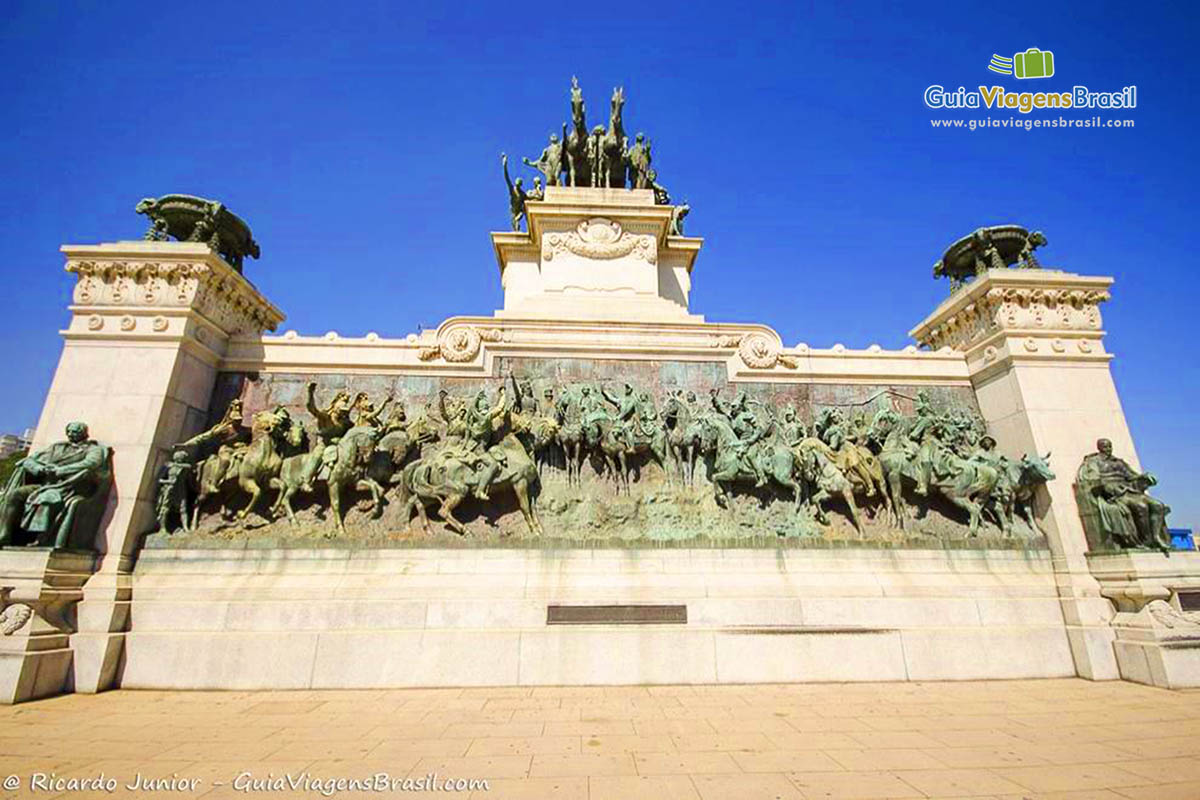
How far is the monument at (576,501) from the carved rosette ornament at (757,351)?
6cm

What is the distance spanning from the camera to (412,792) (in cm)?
483

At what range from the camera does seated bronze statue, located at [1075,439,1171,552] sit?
10.3 meters

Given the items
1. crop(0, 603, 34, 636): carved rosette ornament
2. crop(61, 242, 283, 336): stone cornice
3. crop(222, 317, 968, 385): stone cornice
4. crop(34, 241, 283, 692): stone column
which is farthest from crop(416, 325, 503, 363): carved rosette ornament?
crop(0, 603, 34, 636): carved rosette ornament

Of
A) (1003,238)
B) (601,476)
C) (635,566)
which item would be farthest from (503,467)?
(1003,238)

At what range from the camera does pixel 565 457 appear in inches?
453

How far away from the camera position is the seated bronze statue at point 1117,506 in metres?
10.3

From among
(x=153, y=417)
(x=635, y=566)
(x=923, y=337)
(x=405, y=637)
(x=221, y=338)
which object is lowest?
(x=405, y=637)

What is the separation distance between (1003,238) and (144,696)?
19.8 metres

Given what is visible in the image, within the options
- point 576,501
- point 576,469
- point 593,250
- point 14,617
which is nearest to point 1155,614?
point 576,501

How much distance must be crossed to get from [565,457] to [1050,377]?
1084cm

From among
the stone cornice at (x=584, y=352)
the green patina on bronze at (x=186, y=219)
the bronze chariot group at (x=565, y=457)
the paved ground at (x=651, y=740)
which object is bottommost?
the paved ground at (x=651, y=740)

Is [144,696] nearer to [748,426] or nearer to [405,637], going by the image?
[405,637]

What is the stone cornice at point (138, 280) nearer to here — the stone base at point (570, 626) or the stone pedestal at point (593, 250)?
the stone base at point (570, 626)

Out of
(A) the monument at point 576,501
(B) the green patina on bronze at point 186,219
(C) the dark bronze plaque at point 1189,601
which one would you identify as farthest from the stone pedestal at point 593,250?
(C) the dark bronze plaque at point 1189,601
